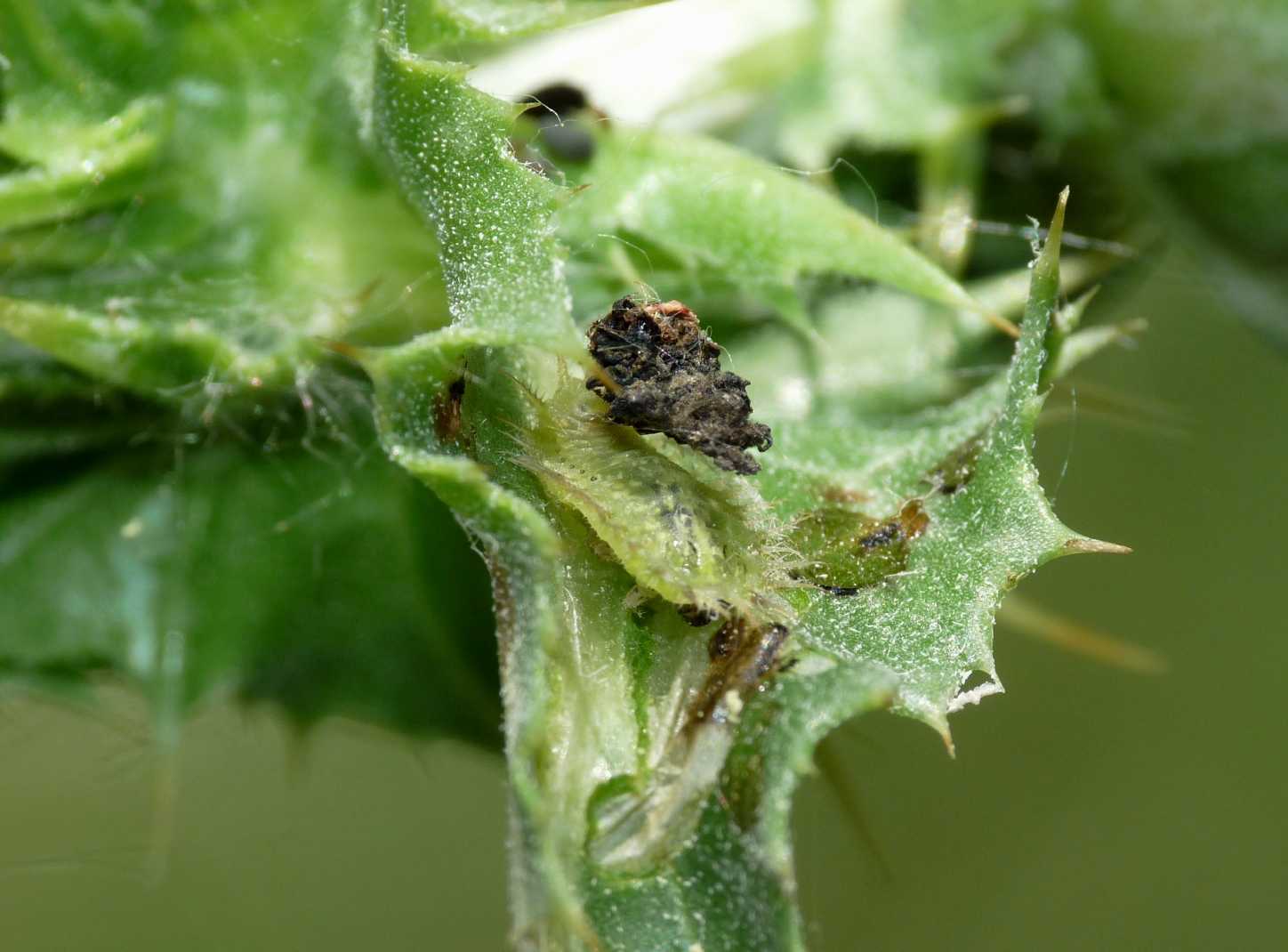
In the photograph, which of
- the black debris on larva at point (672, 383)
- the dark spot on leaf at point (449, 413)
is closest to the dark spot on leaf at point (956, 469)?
the black debris on larva at point (672, 383)

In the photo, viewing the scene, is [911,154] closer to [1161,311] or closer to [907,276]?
[907,276]

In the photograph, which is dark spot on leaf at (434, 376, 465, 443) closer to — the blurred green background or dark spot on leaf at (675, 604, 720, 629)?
dark spot on leaf at (675, 604, 720, 629)

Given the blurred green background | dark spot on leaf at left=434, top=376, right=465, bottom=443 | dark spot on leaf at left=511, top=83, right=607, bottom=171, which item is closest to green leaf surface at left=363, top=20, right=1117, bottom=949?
dark spot on leaf at left=434, top=376, right=465, bottom=443

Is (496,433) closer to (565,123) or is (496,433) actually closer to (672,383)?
(672,383)

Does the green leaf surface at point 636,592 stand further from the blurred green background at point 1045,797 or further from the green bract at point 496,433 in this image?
the blurred green background at point 1045,797

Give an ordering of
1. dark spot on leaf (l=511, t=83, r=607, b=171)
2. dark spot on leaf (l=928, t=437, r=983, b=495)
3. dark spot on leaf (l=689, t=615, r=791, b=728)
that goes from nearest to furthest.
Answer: dark spot on leaf (l=689, t=615, r=791, b=728)
dark spot on leaf (l=928, t=437, r=983, b=495)
dark spot on leaf (l=511, t=83, r=607, b=171)
